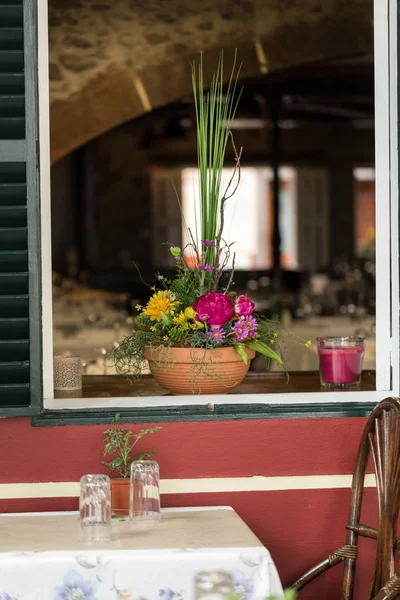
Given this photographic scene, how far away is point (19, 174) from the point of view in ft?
7.95

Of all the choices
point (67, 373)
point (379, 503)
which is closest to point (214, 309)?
point (67, 373)

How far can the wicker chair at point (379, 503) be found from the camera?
7.38 ft

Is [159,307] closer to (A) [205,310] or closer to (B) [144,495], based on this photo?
(A) [205,310]

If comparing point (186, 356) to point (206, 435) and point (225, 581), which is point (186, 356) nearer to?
point (206, 435)

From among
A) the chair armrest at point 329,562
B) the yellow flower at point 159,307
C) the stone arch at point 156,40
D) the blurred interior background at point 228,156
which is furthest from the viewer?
the blurred interior background at point 228,156

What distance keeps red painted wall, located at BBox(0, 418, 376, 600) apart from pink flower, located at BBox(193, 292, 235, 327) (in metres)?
0.29

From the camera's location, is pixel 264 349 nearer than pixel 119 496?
No

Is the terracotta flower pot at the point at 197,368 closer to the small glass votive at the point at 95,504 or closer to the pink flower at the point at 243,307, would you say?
the pink flower at the point at 243,307

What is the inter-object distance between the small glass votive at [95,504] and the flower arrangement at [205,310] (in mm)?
473

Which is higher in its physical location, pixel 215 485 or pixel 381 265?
pixel 381 265

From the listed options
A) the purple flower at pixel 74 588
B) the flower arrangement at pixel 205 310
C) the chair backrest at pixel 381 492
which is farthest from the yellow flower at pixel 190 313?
the purple flower at pixel 74 588

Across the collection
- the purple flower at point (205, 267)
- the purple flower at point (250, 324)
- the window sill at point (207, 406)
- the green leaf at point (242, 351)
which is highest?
the purple flower at point (205, 267)

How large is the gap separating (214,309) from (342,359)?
0.49 metres

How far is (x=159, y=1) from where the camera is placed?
15.8 ft
